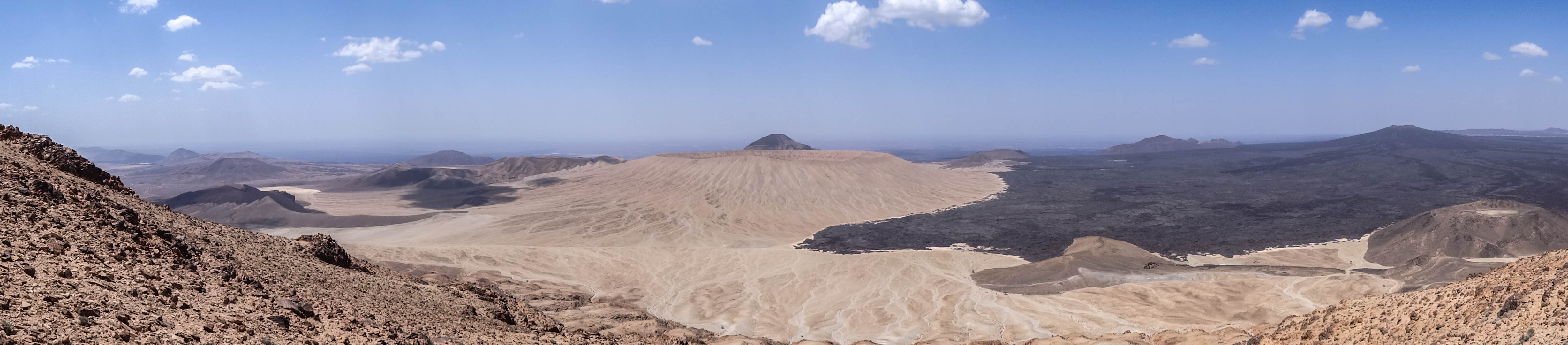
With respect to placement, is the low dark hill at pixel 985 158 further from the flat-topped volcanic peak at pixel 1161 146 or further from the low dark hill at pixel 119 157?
the low dark hill at pixel 119 157

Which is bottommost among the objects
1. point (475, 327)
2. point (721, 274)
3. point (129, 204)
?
point (721, 274)

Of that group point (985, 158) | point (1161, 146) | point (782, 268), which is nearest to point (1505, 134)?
point (1161, 146)

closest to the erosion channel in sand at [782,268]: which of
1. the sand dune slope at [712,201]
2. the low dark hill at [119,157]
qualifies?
the sand dune slope at [712,201]

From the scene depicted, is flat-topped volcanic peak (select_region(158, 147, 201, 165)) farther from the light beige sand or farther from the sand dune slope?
the light beige sand

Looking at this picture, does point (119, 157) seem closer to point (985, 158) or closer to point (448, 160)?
point (448, 160)

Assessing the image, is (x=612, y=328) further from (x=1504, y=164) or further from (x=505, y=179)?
(x=1504, y=164)

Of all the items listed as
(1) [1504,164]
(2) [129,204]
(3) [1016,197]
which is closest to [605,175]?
(3) [1016,197]

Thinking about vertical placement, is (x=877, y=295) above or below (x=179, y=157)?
below
